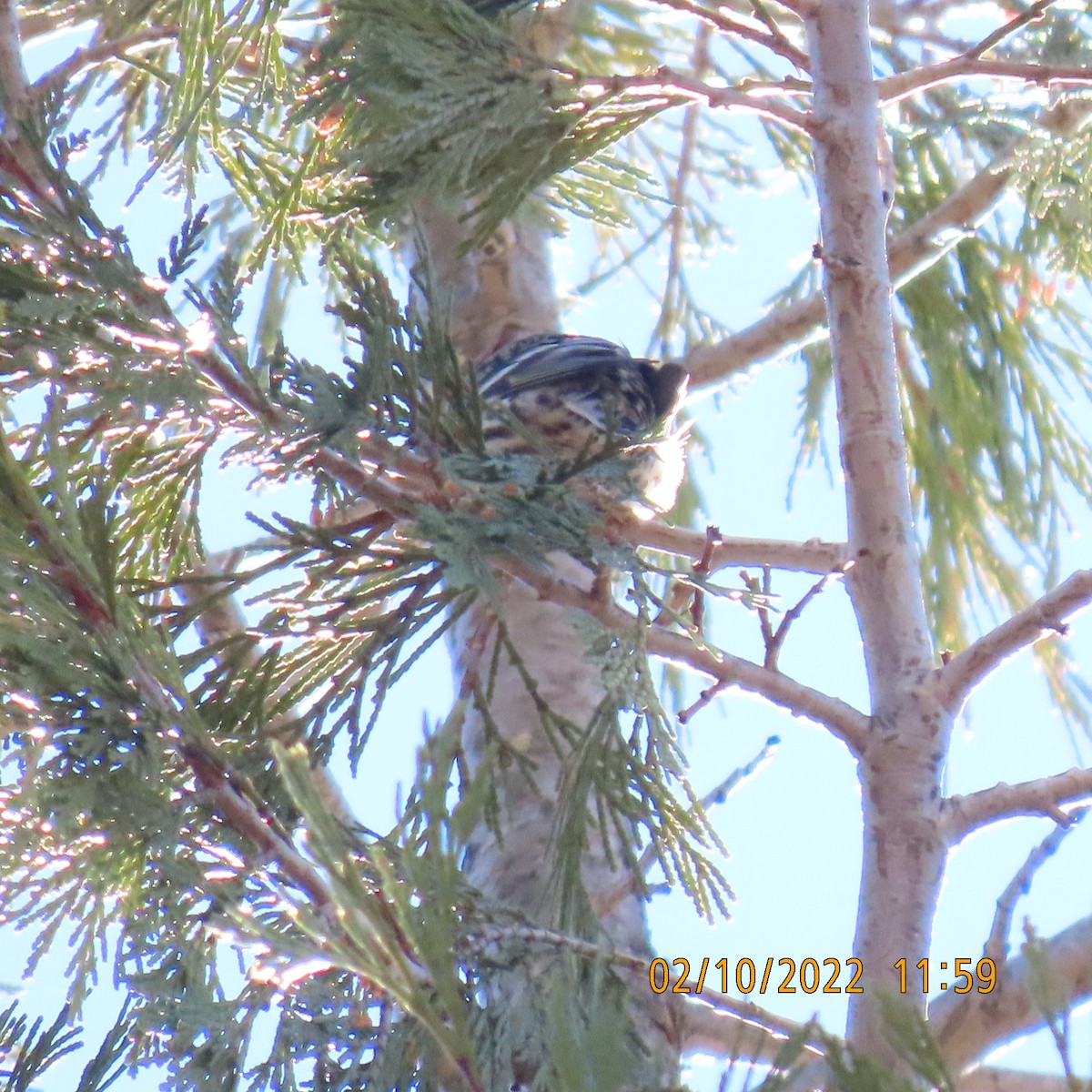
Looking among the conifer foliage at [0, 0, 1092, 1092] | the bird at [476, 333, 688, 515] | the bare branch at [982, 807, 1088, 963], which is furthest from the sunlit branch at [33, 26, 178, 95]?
the bare branch at [982, 807, 1088, 963]

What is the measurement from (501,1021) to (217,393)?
26.4 inches

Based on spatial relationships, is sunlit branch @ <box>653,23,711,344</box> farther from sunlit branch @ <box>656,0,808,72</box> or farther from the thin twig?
the thin twig

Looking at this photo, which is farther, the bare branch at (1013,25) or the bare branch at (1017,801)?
the bare branch at (1013,25)

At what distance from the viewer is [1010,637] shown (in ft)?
4.78

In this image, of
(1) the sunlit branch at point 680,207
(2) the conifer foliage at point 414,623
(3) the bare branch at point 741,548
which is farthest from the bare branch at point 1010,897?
(1) the sunlit branch at point 680,207

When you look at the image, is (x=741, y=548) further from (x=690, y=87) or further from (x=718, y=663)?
(x=690, y=87)

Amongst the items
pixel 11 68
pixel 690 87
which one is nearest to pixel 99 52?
pixel 11 68

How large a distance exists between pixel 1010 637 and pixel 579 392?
1.15 metres

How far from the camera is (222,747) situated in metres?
1.54

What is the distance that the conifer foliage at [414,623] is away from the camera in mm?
1177

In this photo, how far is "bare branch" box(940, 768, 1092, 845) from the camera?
1430 mm

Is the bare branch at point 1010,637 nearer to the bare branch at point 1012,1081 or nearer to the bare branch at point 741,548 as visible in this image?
the bare branch at point 741,548

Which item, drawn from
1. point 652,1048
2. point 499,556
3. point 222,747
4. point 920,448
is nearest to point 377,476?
point 499,556

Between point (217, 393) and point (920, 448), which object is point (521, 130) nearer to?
point (217, 393)
